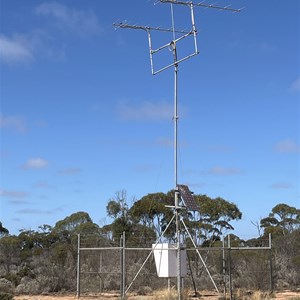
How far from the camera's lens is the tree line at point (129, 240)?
24.6m

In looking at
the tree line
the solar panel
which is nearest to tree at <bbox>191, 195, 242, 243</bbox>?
the tree line

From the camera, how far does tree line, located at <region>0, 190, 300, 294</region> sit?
80.6 ft

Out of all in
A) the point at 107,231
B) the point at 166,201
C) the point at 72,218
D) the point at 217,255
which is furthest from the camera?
the point at 72,218

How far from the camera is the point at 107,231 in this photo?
41.3 metres

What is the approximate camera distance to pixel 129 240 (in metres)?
33.0

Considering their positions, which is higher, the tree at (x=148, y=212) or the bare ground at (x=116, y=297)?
the tree at (x=148, y=212)

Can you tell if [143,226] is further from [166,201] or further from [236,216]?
[236,216]

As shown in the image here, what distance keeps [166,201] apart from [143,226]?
22.2 feet

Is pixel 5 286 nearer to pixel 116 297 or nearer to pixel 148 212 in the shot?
pixel 116 297

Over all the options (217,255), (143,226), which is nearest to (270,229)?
(143,226)

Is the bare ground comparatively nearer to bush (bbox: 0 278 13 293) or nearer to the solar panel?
bush (bbox: 0 278 13 293)

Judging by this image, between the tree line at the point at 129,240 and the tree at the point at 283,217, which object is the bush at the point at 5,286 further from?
the tree at the point at 283,217

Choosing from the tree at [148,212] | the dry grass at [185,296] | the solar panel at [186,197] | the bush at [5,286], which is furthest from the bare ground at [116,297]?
the tree at [148,212]

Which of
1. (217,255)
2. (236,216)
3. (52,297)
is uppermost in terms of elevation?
(236,216)
